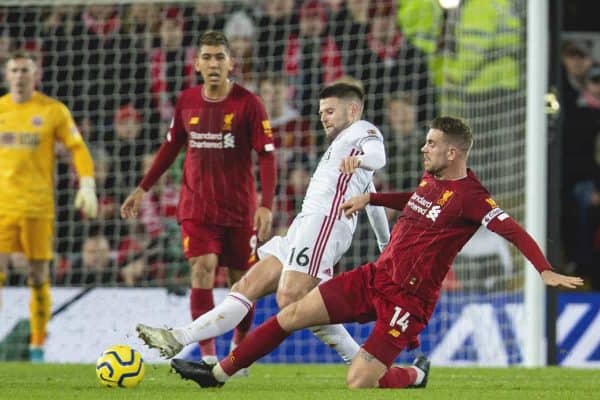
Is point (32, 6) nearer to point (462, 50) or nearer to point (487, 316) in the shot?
point (462, 50)

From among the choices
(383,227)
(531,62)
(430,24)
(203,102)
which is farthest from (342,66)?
(383,227)

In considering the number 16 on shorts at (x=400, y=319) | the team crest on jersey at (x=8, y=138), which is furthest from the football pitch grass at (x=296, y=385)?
the team crest on jersey at (x=8, y=138)

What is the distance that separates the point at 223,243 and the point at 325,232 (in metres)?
1.28

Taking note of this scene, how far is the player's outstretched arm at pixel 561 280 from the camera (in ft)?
19.5

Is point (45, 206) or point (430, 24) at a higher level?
point (430, 24)

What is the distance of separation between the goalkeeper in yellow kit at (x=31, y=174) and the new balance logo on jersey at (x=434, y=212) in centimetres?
391

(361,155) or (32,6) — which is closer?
(361,155)

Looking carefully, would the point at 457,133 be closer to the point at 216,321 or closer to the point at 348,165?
the point at 348,165

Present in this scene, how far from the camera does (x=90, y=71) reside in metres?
12.1

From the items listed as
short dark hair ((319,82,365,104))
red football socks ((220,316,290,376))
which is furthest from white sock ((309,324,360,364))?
short dark hair ((319,82,365,104))

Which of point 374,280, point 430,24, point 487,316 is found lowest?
point 487,316

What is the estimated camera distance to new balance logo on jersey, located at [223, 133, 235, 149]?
8.28 m

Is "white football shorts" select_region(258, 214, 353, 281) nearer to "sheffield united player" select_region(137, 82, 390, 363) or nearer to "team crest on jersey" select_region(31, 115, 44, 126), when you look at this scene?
"sheffield united player" select_region(137, 82, 390, 363)

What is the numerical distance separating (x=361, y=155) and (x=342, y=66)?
486cm
